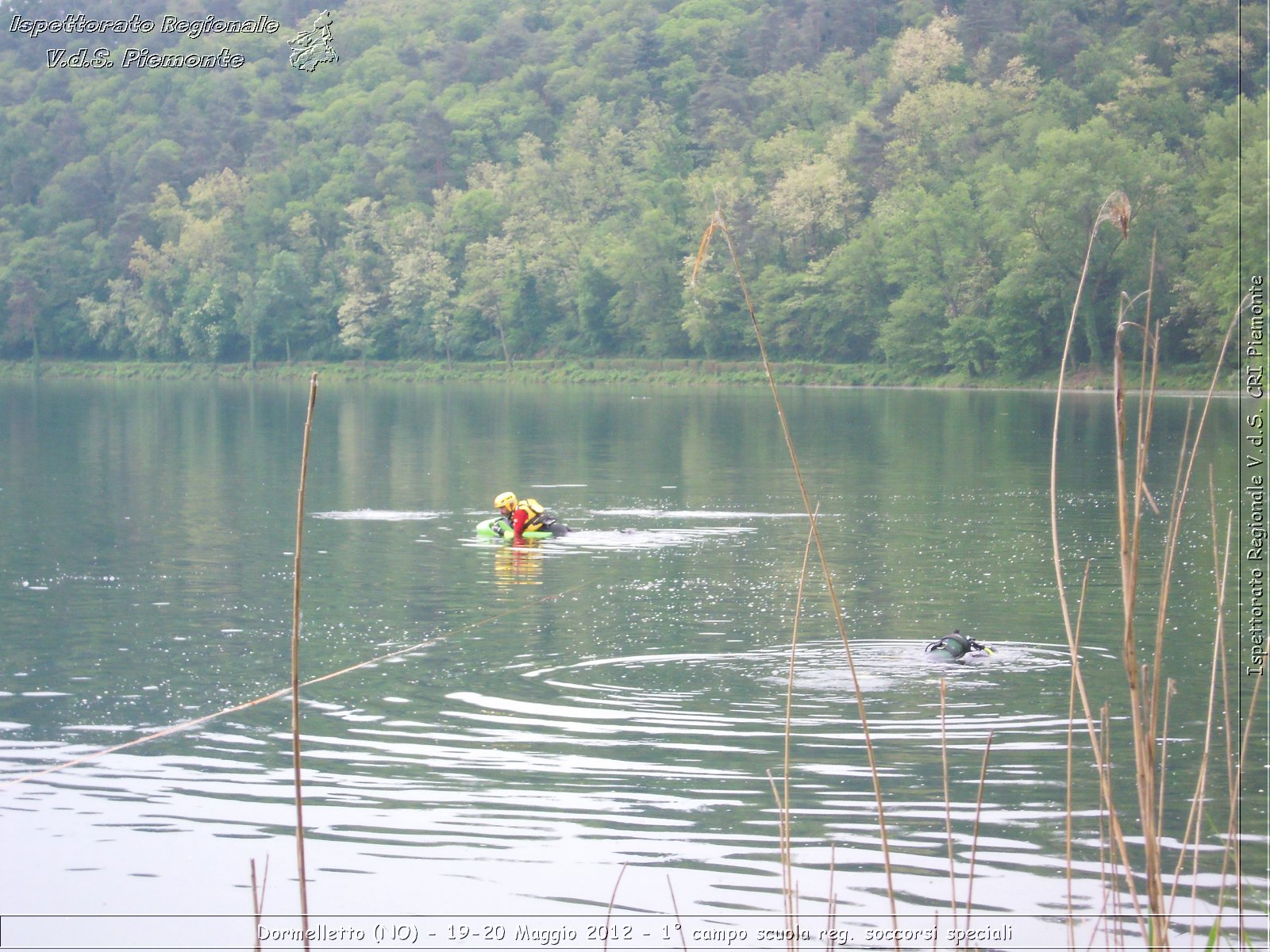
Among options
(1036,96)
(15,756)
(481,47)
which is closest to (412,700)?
(15,756)

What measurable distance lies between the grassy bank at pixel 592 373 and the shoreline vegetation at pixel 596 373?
1.9 inches

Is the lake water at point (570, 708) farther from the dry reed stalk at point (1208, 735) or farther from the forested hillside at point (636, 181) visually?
the forested hillside at point (636, 181)

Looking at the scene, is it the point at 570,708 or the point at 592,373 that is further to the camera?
the point at 592,373

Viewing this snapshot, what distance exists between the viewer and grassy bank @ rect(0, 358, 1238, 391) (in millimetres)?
77938

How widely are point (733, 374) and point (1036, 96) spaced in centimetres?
2325

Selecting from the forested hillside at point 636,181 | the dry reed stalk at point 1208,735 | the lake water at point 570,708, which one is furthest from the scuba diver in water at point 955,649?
the forested hillside at point 636,181

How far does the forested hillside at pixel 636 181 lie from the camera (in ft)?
252

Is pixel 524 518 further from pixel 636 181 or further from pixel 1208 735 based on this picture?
pixel 636 181

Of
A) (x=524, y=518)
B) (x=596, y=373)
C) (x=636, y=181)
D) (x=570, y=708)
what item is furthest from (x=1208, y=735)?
(x=636, y=181)

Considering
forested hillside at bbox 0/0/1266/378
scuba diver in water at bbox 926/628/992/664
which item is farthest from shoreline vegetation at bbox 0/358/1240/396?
scuba diver in water at bbox 926/628/992/664

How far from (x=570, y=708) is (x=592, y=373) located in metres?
85.2

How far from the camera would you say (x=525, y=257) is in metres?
107

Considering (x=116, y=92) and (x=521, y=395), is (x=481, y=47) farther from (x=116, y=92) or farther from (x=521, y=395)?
(x=521, y=395)

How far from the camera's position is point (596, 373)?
99062 millimetres
